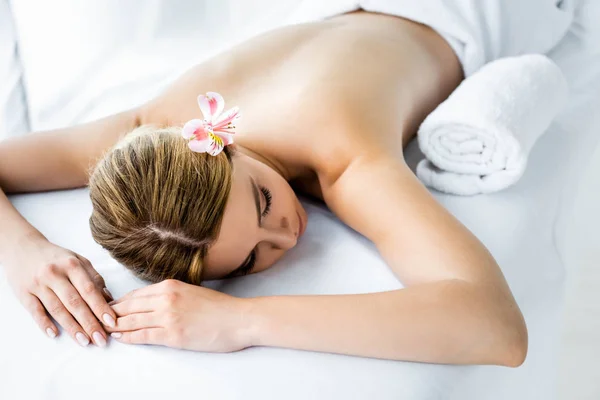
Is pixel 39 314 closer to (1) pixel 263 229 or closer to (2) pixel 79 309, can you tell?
(2) pixel 79 309

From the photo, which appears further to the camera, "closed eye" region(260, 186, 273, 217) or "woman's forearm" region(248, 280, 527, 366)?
"closed eye" region(260, 186, 273, 217)

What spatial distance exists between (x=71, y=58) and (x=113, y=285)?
979 mm

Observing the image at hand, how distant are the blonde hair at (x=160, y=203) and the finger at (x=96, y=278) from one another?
2.5 inches

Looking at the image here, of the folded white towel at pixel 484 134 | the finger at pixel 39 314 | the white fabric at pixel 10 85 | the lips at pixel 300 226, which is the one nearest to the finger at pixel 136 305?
the finger at pixel 39 314

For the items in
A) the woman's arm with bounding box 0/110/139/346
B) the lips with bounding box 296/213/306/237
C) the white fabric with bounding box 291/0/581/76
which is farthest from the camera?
the white fabric with bounding box 291/0/581/76

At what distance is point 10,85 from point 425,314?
55.5 inches

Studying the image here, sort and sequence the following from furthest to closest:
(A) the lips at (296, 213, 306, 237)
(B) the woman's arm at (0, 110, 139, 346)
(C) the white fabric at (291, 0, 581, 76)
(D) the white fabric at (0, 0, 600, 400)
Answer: (C) the white fabric at (291, 0, 581, 76) → (A) the lips at (296, 213, 306, 237) → (B) the woman's arm at (0, 110, 139, 346) → (D) the white fabric at (0, 0, 600, 400)

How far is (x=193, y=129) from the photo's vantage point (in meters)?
1.16

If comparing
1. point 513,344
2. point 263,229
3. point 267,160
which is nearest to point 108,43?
point 267,160

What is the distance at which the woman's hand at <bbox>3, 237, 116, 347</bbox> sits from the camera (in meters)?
1.12

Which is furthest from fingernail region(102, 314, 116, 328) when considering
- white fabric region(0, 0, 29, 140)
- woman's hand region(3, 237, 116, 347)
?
white fabric region(0, 0, 29, 140)

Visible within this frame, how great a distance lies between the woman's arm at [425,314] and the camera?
1.04 meters

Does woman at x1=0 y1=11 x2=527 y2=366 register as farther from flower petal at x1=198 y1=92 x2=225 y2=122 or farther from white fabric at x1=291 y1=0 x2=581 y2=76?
white fabric at x1=291 y1=0 x2=581 y2=76

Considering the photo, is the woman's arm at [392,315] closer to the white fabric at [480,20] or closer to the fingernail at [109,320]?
the fingernail at [109,320]
